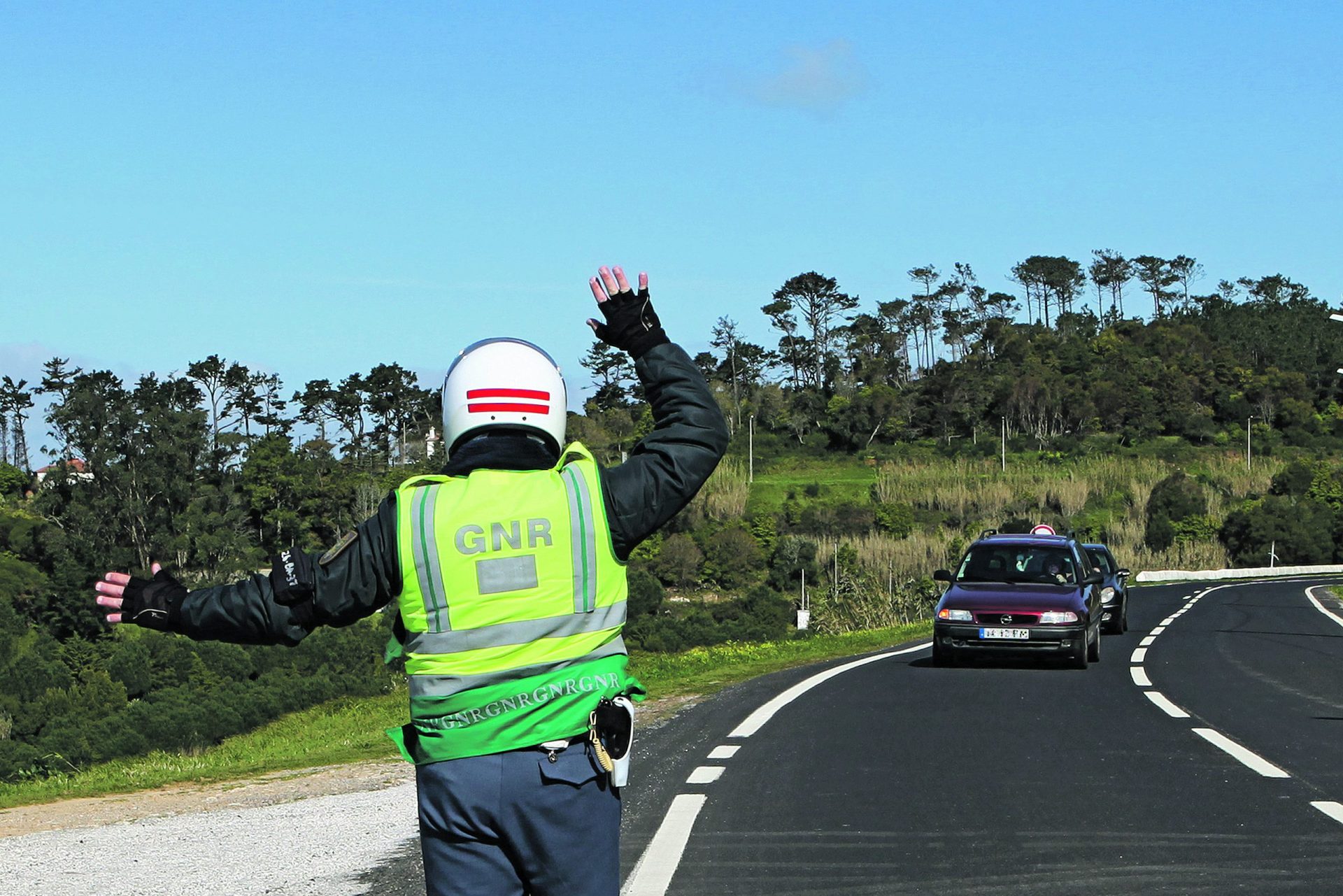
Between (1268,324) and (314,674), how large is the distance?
15851cm

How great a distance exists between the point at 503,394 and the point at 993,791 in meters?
6.36

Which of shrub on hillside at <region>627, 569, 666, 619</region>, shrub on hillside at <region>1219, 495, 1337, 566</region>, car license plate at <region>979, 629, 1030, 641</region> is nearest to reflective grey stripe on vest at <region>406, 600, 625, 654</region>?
car license plate at <region>979, 629, 1030, 641</region>

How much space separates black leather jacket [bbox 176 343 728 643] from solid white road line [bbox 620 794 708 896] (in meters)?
3.10

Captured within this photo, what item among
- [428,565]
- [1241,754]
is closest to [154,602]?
[428,565]

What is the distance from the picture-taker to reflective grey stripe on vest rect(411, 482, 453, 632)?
360cm

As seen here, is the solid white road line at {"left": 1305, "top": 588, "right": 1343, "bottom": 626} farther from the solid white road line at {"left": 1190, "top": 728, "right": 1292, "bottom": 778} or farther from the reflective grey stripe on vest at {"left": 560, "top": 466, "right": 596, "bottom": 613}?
the reflective grey stripe on vest at {"left": 560, "top": 466, "right": 596, "bottom": 613}

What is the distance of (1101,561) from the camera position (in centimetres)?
2677

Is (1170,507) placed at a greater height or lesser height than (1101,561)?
lesser

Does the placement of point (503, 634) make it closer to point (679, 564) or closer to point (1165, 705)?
point (1165, 705)

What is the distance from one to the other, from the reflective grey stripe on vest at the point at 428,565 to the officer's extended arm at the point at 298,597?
0.21 feet

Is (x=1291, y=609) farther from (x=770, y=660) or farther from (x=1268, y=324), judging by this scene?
(x=1268, y=324)

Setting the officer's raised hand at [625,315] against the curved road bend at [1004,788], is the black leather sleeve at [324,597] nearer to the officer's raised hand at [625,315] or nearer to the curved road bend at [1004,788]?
the officer's raised hand at [625,315]

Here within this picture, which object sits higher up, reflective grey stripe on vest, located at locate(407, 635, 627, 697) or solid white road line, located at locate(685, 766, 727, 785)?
reflective grey stripe on vest, located at locate(407, 635, 627, 697)

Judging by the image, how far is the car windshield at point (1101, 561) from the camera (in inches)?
1036
